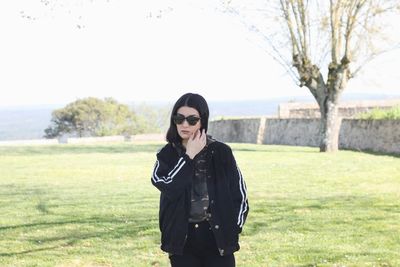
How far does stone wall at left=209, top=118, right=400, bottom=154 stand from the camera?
1106 inches

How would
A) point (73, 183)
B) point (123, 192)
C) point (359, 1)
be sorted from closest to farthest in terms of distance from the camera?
point (123, 192) < point (73, 183) < point (359, 1)

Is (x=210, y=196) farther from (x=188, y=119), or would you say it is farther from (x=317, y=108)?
(x=317, y=108)

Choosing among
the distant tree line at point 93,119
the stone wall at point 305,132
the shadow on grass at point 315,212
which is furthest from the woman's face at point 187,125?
the distant tree line at point 93,119

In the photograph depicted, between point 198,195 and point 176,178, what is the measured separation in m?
0.20

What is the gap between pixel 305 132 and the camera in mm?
36156

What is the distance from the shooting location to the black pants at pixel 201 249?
4.51 m

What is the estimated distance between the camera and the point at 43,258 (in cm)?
845

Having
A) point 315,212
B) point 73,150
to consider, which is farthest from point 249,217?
point 73,150

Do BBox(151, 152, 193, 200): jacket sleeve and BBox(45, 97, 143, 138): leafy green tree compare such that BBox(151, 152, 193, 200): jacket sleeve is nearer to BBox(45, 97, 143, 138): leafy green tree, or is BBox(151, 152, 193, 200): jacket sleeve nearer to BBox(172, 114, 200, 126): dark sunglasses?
BBox(172, 114, 200, 126): dark sunglasses

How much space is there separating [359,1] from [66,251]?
20486 mm

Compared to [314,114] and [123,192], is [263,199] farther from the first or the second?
[314,114]

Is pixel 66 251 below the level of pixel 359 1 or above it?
below

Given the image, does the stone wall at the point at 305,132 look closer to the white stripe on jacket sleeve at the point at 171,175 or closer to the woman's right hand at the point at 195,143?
the woman's right hand at the point at 195,143

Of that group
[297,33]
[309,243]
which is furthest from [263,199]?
[297,33]
